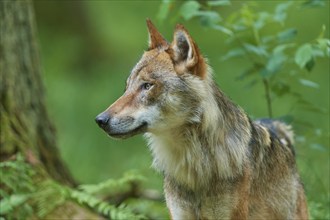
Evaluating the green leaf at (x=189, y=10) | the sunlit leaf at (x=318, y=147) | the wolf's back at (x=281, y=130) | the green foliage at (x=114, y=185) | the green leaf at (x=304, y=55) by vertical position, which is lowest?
the sunlit leaf at (x=318, y=147)

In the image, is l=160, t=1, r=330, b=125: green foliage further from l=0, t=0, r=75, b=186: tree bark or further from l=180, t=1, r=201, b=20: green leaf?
l=0, t=0, r=75, b=186: tree bark

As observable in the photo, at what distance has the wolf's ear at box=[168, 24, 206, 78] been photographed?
211 inches

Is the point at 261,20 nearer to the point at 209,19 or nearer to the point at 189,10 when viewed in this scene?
the point at 209,19

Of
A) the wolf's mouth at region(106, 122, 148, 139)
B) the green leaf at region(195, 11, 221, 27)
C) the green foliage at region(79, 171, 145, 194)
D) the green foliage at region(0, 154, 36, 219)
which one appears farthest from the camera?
the green foliage at region(79, 171, 145, 194)

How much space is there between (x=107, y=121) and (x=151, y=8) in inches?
436

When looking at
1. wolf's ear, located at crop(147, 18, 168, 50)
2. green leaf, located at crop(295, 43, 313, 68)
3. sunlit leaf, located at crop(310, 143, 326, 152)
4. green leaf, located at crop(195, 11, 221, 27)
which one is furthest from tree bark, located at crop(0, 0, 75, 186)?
green leaf, located at crop(295, 43, 313, 68)

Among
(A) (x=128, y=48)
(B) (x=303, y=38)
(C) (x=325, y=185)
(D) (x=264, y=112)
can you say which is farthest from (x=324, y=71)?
(C) (x=325, y=185)

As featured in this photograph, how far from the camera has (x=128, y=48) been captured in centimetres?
1522

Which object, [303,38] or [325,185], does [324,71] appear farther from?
[325,185]

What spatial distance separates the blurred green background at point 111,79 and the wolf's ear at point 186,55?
2148mm

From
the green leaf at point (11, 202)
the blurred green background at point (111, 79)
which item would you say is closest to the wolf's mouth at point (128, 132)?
the green leaf at point (11, 202)

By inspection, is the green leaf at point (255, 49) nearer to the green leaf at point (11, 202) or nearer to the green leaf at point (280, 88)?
the green leaf at point (280, 88)

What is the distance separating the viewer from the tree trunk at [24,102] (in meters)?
6.88

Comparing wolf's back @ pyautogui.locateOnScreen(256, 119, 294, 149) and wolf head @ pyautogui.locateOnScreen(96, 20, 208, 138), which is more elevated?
wolf head @ pyautogui.locateOnScreen(96, 20, 208, 138)
